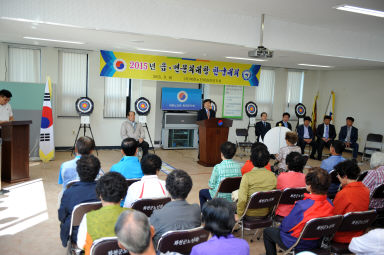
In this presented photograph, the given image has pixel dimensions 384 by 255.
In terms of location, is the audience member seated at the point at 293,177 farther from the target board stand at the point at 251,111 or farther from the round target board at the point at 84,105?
the target board stand at the point at 251,111

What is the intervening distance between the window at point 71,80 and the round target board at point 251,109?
504cm

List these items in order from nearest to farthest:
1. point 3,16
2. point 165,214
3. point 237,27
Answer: point 165,214 < point 3,16 < point 237,27

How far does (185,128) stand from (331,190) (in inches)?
237

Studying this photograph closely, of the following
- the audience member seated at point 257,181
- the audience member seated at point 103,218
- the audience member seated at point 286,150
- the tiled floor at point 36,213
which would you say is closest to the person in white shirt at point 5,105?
the tiled floor at point 36,213

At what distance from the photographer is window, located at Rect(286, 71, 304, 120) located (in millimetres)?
11617

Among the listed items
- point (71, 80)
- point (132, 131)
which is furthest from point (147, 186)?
point (71, 80)

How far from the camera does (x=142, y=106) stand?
29.6ft

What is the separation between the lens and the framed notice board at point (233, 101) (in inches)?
416

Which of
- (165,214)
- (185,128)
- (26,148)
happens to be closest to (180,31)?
(26,148)

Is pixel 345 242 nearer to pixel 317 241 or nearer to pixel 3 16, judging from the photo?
pixel 317 241

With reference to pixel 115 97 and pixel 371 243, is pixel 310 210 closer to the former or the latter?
pixel 371 243

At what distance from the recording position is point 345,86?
1105 cm

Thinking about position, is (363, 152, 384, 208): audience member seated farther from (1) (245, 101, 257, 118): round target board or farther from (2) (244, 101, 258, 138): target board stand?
(1) (245, 101, 257, 118): round target board

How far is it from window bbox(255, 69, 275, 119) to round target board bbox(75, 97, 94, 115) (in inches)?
218
